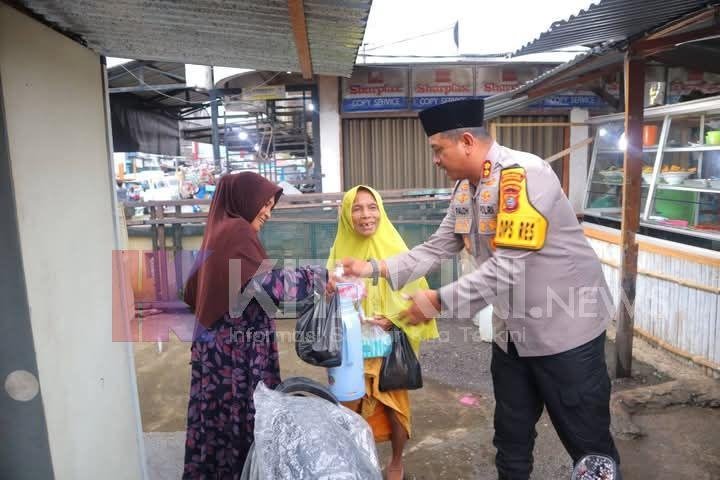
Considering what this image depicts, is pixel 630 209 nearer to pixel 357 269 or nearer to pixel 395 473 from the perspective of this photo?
pixel 357 269

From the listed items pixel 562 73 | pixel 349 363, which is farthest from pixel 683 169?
pixel 349 363

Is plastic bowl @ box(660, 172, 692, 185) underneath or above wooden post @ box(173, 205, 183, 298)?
above

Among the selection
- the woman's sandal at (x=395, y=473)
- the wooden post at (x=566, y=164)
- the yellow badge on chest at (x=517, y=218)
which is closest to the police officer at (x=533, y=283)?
the yellow badge on chest at (x=517, y=218)

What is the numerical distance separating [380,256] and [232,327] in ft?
3.20

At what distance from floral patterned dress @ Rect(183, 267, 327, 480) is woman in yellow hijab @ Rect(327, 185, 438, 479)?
0.55 meters

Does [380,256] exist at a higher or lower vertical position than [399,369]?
higher

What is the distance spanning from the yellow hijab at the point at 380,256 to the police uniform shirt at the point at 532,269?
69cm

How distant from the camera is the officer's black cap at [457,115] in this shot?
2264mm

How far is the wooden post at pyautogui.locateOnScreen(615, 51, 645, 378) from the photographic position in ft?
13.3

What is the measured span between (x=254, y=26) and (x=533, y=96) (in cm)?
367

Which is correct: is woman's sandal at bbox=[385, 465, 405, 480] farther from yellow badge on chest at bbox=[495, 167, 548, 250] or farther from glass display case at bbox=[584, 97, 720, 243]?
glass display case at bbox=[584, 97, 720, 243]

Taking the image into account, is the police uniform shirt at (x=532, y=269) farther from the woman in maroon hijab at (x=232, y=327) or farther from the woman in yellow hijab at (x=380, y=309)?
the woman in maroon hijab at (x=232, y=327)

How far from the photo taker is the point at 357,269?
282 cm

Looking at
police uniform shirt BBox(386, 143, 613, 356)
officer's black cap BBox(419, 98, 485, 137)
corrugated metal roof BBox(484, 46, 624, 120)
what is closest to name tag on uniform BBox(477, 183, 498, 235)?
police uniform shirt BBox(386, 143, 613, 356)
